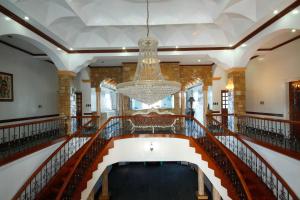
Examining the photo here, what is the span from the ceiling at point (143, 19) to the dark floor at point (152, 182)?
678cm

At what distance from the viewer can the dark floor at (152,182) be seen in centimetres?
877

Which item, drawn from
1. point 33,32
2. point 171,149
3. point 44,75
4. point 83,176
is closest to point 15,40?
point 33,32

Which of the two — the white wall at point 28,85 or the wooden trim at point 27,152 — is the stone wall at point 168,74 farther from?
the wooden trim at point 27,152

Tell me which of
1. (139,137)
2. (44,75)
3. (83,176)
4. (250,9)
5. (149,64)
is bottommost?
→ (83,176)

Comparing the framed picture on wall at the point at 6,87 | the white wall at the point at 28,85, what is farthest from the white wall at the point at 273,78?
the framed picture on wall at the point at 6,87

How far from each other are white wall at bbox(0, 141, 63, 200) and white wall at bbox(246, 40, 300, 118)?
29.0ft

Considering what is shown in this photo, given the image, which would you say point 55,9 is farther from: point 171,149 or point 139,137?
point 171,149

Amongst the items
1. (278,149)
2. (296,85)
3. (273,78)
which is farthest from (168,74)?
(278,149)

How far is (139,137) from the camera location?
279 inches

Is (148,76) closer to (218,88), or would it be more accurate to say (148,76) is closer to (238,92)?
(238,92)

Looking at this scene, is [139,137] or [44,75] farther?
[44,75]

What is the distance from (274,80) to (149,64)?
20.8ft

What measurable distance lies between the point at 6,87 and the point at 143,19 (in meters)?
5.49

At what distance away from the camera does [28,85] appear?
317 inches
